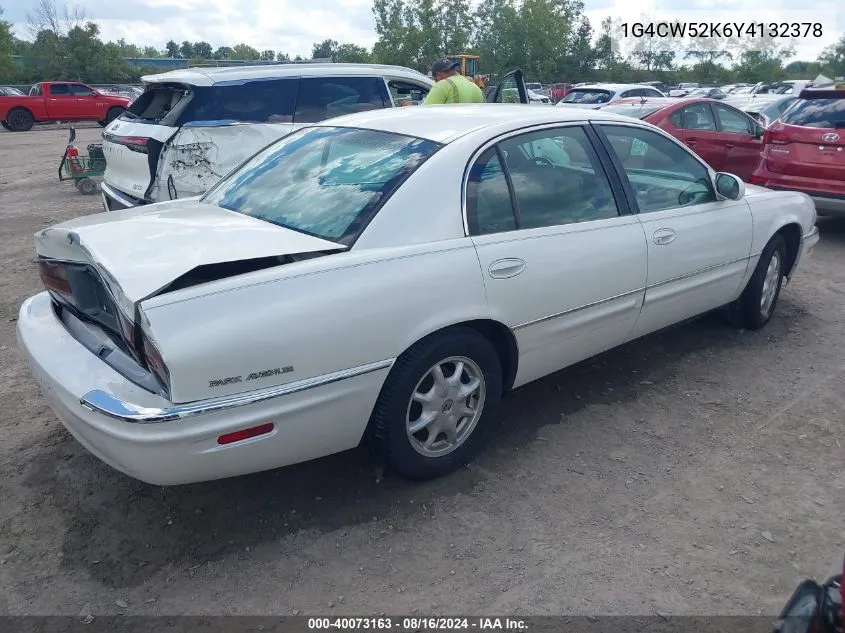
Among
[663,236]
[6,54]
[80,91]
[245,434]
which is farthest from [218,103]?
[6,54]

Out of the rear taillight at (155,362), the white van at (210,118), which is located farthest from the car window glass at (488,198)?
the white van at (210,118)

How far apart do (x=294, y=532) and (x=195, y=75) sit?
5.25 meters

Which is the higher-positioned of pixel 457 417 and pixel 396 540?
pixel 457 417

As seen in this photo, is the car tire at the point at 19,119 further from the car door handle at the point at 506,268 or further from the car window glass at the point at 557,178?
the car door handle at the point at 506,268

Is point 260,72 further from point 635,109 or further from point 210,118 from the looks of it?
point 635,109

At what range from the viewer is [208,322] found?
2.34m

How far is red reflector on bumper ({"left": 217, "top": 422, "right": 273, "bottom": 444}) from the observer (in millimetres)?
2404

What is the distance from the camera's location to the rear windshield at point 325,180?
116 inches

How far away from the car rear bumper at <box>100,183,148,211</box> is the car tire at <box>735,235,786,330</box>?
509cm

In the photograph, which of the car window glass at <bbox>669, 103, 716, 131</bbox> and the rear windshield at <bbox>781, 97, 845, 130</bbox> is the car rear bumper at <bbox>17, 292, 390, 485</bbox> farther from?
the car window glass at <bbox>669, 103, 716, 131</bbox>

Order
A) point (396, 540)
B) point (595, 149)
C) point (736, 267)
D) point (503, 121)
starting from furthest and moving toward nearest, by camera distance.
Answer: point (736, 267) → point (595, 149) → point (503, 121) → point (396, 540)

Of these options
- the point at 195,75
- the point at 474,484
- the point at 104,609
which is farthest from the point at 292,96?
the point at 104,609

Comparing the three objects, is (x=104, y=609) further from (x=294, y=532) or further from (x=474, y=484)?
(x=474, y=484)

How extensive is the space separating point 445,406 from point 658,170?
6.84 feet
